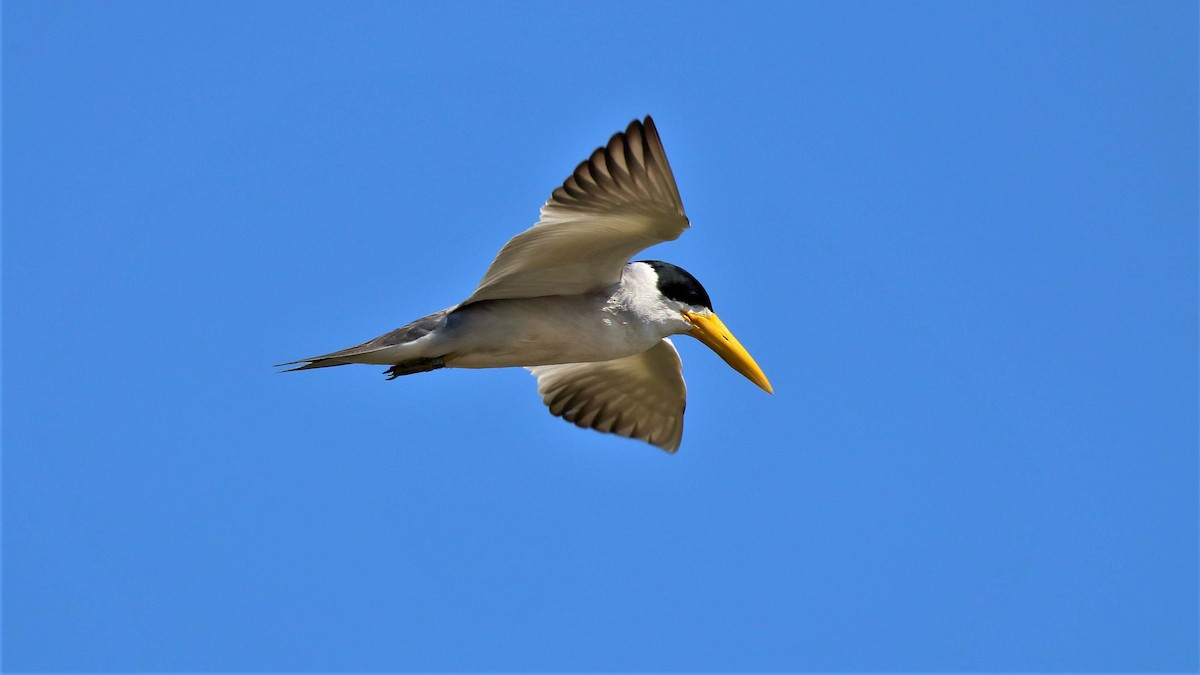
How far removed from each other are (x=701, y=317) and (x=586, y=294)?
83cm

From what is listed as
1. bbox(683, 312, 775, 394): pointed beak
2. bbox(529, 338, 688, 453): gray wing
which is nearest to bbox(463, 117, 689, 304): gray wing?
bbox(683, 312, 775, 394): pointed beak

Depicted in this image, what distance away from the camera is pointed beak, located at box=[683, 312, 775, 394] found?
947 centimetres

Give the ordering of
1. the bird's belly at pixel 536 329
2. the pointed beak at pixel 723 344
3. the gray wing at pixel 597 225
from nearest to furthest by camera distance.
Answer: the gray wing at pixel 597 225 → the bird's belly at pixel 536 329 → the pointed beak at pixel 723 344

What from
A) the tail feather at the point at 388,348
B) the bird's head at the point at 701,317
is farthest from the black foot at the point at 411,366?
the bird's head at the point at 701,317

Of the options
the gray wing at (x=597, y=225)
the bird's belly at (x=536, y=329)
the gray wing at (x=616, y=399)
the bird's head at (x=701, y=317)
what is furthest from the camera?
the gray wing at (x=616, y=399)

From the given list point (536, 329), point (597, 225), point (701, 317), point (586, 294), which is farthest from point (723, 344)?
point (597, 225)

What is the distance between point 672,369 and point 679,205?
9.00 feet

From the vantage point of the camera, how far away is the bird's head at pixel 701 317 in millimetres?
9359

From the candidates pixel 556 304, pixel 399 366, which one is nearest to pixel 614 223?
pixel 556 304

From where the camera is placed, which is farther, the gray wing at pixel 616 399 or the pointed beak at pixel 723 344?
the gray wing at pixel 616 399

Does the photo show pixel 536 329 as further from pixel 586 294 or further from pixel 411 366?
Result: pixel 411 366

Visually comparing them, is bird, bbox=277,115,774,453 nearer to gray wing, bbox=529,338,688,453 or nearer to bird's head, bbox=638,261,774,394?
bird's head, bbox=638,261,774,394

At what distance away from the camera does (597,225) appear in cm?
839

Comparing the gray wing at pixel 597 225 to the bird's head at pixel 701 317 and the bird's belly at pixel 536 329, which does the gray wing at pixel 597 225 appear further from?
the bird's head at pixel 701 317
